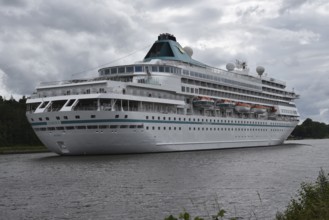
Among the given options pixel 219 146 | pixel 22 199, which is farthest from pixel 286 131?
pixel 22 199

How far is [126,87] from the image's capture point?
45.3 meters

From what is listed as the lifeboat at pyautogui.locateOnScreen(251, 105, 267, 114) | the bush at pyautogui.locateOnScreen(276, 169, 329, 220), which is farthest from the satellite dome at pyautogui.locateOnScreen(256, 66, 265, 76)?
the bush at pyautogui.locateOnScreen(276, 169, 329, 220)

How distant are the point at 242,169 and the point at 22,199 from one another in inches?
666

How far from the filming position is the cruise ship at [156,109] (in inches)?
1649

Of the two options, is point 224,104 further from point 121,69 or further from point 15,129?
point 15,129

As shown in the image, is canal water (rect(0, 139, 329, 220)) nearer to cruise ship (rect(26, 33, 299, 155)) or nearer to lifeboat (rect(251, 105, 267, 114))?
cruise ship (rect(26, 33, 299, 155))

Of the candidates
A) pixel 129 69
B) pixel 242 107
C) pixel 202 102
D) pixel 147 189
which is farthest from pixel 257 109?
pixel 147 189

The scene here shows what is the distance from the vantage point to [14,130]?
263 ft

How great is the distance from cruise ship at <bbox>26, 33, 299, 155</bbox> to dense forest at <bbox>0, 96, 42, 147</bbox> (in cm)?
2956

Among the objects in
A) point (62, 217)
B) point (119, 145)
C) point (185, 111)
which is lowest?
point (62, 217)

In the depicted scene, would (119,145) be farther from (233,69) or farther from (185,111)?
(233,69)

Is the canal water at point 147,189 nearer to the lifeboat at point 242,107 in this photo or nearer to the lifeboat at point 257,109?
the lifeboat at point 242,107

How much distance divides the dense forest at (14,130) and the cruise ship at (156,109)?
29557mm

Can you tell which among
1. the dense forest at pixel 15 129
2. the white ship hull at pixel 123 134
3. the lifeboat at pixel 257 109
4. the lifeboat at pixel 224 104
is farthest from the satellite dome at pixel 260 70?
the dense forest at pixel 15 129
